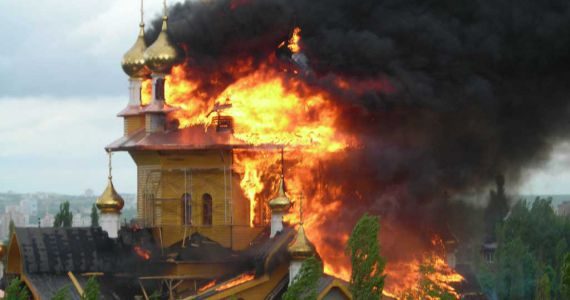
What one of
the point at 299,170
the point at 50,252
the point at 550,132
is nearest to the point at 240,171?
the point at 299,170

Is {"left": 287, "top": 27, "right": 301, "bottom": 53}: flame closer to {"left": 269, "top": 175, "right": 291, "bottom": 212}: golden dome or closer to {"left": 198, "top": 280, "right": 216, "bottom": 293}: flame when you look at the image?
{"left": 269, "top": 175, "right": 291, "bottom": 212}: golden dome

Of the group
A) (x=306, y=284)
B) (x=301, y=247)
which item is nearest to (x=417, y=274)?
(x=301, y=247)

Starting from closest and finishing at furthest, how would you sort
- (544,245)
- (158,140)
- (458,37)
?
(458,37) → (158,140) → (544,245)

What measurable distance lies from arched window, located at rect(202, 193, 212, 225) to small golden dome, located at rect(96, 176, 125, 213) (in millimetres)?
3597

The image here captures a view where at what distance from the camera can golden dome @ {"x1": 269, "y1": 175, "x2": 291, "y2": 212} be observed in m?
48.8

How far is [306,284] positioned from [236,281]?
26.5ft

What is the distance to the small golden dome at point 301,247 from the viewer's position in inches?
1789

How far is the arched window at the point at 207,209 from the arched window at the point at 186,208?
43 centimetres

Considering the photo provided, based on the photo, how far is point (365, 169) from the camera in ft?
161

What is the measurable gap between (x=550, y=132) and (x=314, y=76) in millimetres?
7475

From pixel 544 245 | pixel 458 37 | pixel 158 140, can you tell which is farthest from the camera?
pixel 544 245

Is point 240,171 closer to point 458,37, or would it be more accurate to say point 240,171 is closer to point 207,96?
point 207,96

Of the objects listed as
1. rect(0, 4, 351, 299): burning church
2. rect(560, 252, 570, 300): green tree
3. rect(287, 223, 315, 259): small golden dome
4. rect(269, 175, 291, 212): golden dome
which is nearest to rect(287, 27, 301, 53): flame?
rect(0, 4, 351, 299): burning church

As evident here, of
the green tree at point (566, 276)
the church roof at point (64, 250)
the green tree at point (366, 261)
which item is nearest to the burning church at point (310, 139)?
the church roof at point (64, 250)
